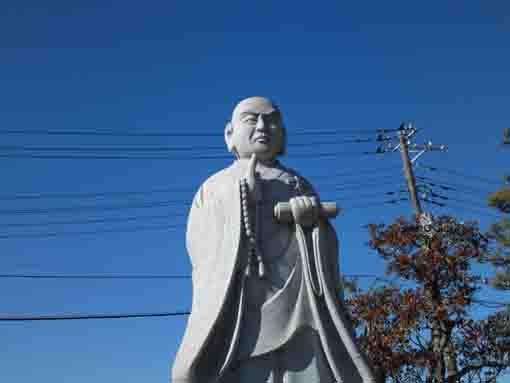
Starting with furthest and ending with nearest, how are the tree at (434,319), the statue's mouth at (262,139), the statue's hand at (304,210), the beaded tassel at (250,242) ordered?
the tree at (434,319)
the statue's mouth at (262,139)
the statue's hand at (304,210)
the beaded tassel at (250,242)

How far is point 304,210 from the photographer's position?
20.7 ft

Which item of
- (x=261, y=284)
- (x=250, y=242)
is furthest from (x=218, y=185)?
(x=261, y=284)

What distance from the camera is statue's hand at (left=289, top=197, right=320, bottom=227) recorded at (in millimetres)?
6316

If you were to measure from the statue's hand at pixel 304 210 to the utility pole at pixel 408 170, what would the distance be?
43.1ft

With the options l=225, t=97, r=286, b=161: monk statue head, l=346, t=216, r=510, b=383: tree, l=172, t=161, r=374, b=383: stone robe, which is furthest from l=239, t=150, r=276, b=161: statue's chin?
l=346, t=216, r=510, b=383: tree

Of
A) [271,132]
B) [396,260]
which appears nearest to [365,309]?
[396,260]

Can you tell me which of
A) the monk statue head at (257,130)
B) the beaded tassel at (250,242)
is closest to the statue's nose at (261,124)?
the monk statue head at (257,130)

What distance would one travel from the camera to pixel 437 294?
14453 millimetres

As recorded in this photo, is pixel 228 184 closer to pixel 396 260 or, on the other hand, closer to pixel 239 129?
pixel 239 129

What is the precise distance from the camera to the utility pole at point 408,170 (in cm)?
1937

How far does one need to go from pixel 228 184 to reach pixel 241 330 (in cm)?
156

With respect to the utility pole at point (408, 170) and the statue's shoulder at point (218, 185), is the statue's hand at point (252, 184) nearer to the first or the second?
the statue's shoulder at point (218, 185)

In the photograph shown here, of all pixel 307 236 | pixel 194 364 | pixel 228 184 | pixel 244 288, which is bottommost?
pixel 194 364

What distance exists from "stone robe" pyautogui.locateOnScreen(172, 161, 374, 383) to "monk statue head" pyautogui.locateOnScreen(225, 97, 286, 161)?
0.34 m
